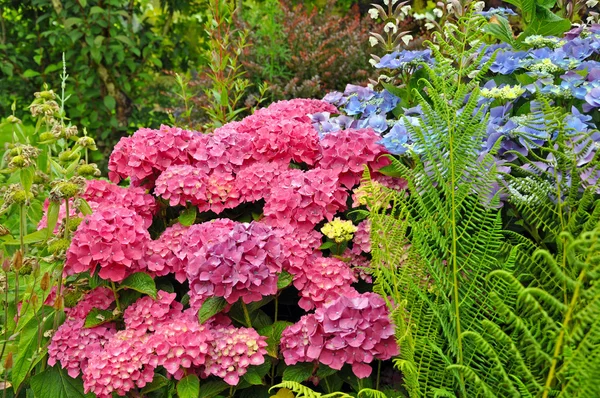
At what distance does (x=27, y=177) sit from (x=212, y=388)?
0.77 meters

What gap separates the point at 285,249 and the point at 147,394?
0.56 metres

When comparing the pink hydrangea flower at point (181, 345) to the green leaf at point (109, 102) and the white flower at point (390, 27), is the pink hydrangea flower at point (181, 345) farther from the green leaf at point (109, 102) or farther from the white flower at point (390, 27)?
the green leaf at point (109, 102)

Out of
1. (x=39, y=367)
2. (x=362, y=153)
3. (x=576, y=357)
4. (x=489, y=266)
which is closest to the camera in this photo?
(x=576, y=357)

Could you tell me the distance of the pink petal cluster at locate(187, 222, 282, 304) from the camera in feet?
5.30

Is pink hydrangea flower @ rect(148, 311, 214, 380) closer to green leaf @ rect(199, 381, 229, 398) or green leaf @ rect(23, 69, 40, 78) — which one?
green leaf @ rect(199, 381, 229, 398)

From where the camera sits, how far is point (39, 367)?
1.91m

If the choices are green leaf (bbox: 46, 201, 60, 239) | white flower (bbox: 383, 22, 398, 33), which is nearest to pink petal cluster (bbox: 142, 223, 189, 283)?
green leaf (bbox: 46, 201, 60, 239)

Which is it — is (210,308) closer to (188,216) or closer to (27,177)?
(188,216)

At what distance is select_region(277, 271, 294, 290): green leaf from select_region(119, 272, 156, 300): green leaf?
0.35 meters

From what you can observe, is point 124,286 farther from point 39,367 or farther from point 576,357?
point 576,357

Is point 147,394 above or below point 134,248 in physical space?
below

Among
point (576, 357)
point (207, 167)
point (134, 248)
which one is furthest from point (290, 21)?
point (576, 357)

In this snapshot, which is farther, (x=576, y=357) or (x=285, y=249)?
(x=285, y=249)

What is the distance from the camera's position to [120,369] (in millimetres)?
1654
